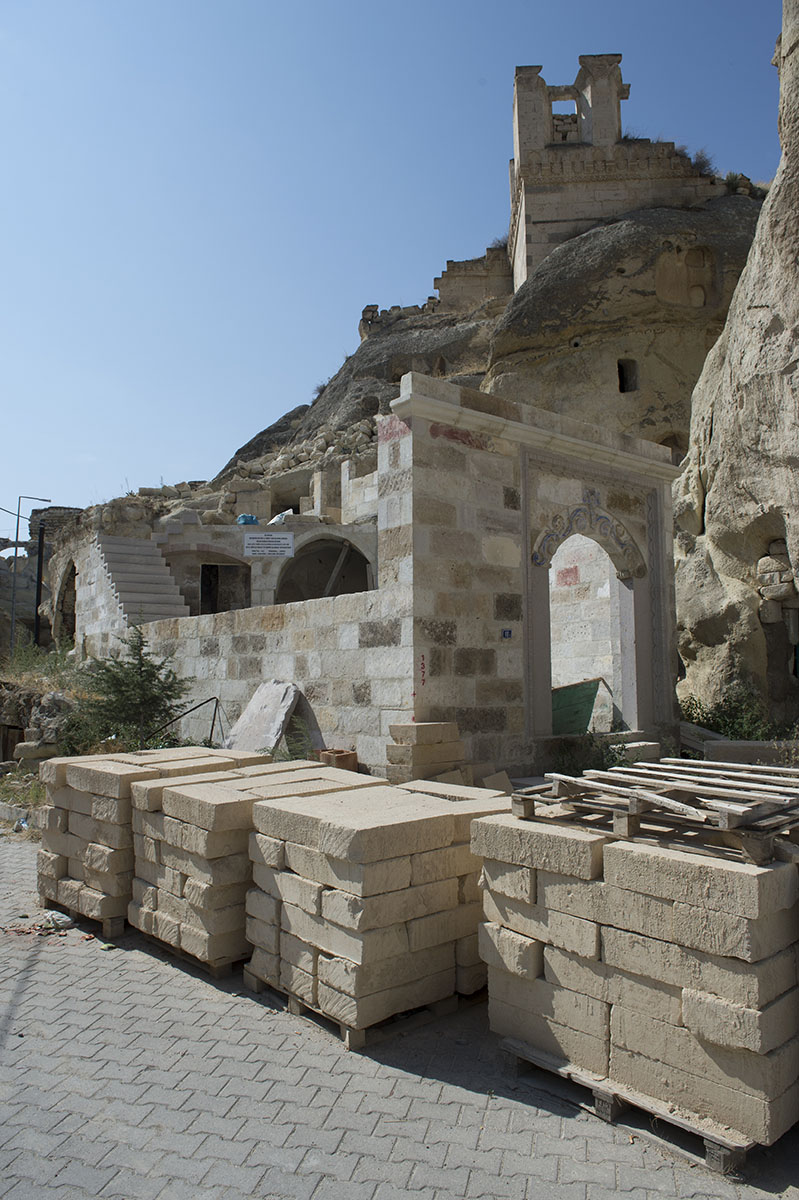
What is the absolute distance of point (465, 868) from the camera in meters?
3.74

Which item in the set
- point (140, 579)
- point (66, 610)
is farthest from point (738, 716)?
point (66, 610)

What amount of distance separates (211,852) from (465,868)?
128 cm

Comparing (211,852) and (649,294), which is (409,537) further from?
(649,294)

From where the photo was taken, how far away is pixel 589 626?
10.1 meters

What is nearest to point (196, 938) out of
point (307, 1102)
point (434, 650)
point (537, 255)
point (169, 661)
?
point (307, 1102)

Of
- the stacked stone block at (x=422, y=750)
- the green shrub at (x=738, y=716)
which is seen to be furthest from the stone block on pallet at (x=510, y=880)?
the green shrub at (x=738, y=716)

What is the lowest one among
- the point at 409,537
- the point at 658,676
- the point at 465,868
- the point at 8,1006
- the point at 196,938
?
the point at 8,1006

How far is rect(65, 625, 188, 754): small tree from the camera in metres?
8.73

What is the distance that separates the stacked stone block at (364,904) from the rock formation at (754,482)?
7.35m

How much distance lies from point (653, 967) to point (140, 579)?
13.2 m

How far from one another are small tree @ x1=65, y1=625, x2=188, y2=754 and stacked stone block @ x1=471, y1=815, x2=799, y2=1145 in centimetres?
634

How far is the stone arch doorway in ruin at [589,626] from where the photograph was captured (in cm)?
744

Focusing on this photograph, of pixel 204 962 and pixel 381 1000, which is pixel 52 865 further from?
pixel 381 1000

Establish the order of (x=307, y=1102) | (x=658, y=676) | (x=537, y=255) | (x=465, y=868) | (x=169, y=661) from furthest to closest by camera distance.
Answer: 1. (x=537, y=255)
2. (x=169, y=661)
3. (x=658, y=676)
4. (x=465, y=868)
5. (x=307, y=1102)
